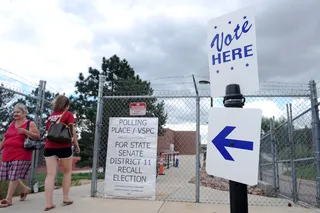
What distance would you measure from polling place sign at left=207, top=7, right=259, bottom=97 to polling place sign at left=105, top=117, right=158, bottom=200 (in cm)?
361

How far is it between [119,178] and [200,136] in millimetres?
1757

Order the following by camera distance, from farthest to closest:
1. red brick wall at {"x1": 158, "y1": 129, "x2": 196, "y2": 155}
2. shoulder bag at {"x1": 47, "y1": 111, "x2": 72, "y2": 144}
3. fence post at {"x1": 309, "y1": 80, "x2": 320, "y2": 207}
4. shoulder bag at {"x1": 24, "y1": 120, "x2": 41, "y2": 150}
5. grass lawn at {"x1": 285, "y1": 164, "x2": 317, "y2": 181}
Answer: red brick wall at {"x1": 158, "y1": 129, "x2": 196, "y2": 155}
grass lawn at {"x1": 285, "y1": 164, "x2": 317, "y2": 181}
shoulder bag at {"x1": 24, "y1": 120, "x2": 41, "y2": 150}
fence post at {"x1": 309, "y1": 80, "x2": 320, "y2": 207}
shoulder bag at {"x1": 47, "y1": 111, "x2": 72, "y2": 144}

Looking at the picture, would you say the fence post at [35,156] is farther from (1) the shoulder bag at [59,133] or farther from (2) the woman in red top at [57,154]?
(1) the shoulder bag at [59,133]

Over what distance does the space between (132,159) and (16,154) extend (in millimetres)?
2019

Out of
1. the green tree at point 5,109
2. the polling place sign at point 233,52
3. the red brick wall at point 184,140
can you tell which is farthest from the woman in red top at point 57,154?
the red brick wall at point 184,140

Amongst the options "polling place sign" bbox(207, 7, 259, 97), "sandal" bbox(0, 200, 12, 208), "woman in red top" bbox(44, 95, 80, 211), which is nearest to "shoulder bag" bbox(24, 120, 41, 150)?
"woman in red top" bbox(44, 95, 80, 211)

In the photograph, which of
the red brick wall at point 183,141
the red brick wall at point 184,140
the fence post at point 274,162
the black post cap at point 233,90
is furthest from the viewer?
the red brick wall at point 183,141

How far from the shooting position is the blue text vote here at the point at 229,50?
5.86 ft

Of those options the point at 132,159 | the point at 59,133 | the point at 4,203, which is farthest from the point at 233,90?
the point at 4,203

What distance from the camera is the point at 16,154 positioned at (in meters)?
4.70

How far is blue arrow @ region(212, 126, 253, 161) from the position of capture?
5.24ft

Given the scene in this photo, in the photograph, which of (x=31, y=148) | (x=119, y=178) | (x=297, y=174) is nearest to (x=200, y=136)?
(x=119, y=178)

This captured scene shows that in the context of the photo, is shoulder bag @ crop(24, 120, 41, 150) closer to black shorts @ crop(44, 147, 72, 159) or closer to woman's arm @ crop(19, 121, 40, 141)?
woman's arm @ crop(19, 121, 40, 141)

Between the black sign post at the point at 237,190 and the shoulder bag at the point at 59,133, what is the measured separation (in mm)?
3237
